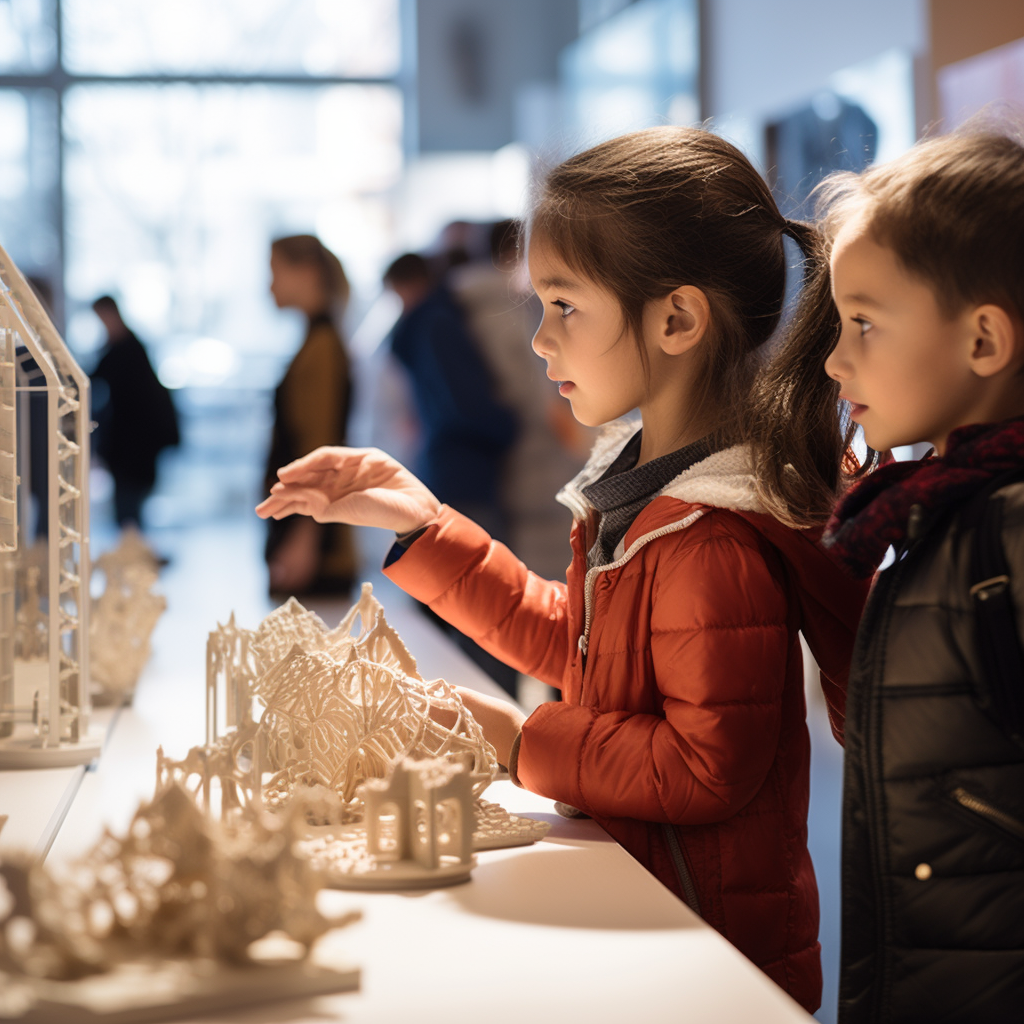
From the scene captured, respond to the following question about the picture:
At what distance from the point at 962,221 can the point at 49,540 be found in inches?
34.2

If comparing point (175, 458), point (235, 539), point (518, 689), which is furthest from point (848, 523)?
point (175, 458)

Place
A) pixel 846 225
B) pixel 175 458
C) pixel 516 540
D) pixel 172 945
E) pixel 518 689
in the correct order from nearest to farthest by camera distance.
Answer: pixel 172 945, pixel 846 225, pixel 518 689, pixel 516 540, pixel 175 458

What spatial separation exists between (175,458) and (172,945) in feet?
25.9

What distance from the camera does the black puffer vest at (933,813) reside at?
834 millimetres

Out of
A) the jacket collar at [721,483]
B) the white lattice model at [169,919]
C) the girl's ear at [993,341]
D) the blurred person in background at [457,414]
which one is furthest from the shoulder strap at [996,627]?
the blurred person in background at [457,414]

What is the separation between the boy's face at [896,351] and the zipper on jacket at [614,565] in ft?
0.54

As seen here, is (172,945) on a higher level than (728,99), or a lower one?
lower

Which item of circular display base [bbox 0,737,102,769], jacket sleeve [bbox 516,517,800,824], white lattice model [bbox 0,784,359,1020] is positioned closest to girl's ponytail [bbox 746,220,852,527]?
jacket sleeve [bbox 516,517,800,824]

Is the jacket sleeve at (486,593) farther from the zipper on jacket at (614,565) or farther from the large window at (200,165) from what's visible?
the large window at (200,165)

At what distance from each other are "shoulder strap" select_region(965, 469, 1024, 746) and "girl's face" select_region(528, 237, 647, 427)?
419mm

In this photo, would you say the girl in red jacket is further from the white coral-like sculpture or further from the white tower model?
the white tower model

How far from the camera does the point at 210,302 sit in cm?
792

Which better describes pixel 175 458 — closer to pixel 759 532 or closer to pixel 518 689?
pixel 518 689

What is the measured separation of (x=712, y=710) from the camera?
97 cm
